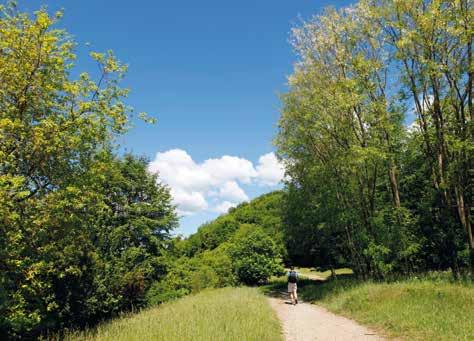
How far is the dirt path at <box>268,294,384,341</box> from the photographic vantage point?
407 inches

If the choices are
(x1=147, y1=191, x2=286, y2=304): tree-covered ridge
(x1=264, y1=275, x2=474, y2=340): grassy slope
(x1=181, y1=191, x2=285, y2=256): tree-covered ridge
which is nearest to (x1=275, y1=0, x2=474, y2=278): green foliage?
(x1=264, y1=275, x2=474, y2=340): grassy slope

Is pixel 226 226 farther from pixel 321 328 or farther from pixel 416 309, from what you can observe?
pixel 416 309

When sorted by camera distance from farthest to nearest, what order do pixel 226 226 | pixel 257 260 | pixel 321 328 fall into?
pixel 226 226 → pixel 257 260 → pixel 321 328

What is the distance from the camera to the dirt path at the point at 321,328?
10344mm

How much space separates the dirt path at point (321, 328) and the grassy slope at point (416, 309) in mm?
549

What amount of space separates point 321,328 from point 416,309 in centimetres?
326

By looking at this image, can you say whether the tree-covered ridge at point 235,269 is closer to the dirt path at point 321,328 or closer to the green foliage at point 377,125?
the green foliage at point 377,125

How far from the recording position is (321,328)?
38.8ft

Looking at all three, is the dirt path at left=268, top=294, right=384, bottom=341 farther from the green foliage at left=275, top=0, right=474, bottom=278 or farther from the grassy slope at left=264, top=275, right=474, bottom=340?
the green foliage at left=275, top=0, right=474, bottom=278

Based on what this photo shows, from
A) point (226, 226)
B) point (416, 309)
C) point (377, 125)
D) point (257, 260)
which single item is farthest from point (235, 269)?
point (226, 226)

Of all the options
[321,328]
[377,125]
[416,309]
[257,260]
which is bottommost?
[321,328]

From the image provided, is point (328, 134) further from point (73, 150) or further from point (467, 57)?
point (73, 150)

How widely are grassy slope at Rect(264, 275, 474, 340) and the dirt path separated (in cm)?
55

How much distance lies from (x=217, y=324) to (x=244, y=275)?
2391 centimetres
